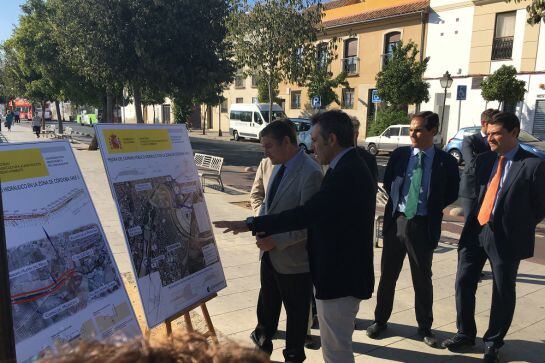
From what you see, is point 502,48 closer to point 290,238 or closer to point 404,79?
point 404,79

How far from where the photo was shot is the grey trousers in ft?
8.14

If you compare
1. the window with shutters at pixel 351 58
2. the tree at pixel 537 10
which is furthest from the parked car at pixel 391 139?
the tree at pixel 537 10

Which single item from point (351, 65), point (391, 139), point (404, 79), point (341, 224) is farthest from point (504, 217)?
point (351, 65)

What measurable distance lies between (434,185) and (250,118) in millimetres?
24858

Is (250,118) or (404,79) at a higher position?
(404,79)

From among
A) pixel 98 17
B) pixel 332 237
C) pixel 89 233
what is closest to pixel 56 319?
pixel 89 233

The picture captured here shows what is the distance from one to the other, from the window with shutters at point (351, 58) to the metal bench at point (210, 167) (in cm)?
1961

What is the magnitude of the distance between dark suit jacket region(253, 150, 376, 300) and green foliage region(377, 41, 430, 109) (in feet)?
69.3

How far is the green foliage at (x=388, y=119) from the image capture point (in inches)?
918

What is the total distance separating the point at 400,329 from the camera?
149 inches

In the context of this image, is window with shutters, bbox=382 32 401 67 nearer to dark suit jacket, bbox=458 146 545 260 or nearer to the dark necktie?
dark suit jacket, bbox=458 146 545 260

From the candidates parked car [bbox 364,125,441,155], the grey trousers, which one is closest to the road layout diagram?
the grey trousers

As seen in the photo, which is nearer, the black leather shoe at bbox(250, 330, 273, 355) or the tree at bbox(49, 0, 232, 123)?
the black leather shoe at bbox(250, 330, 273, 355)

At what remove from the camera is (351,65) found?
2900 centimetres
